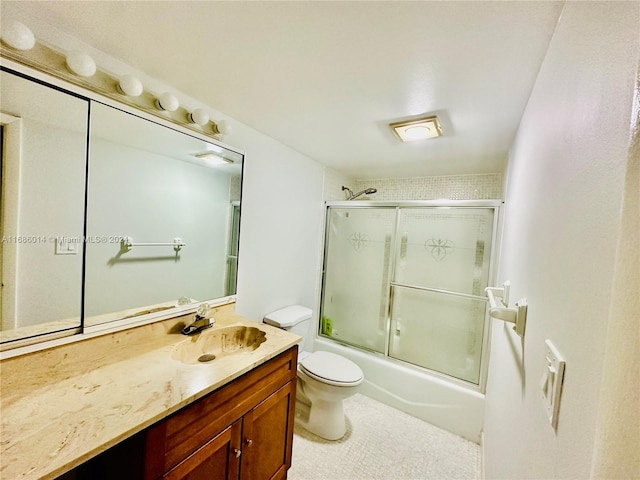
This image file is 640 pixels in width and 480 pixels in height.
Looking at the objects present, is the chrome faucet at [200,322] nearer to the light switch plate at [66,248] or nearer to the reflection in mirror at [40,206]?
the reflection in mirror at [40,206]

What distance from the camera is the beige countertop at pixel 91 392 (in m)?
0.65

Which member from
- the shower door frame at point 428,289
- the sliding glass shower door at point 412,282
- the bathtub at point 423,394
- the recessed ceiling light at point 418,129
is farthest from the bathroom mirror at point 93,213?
the bathtub at point 423,394

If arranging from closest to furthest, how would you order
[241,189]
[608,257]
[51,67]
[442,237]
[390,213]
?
[608,257], [51,67], [241,189], [442,237], [390,213]

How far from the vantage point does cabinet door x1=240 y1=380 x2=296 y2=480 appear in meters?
1.14

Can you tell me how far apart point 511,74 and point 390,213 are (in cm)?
149

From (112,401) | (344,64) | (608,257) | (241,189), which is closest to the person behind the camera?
(608,257)

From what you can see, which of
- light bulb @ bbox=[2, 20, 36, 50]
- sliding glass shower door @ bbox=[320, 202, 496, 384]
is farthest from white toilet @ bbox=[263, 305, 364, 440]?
light bulb @ bbox=[2, 20, 36, 50]

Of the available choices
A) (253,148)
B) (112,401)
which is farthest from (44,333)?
(253,148)

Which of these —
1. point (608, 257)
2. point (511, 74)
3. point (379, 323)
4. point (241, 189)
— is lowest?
point (379, 323)

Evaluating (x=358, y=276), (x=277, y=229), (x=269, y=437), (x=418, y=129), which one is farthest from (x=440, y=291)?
(x=269, y=437)

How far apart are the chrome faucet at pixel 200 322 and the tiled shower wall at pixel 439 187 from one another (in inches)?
74.6

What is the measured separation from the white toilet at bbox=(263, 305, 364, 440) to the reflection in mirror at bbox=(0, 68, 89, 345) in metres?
1.21

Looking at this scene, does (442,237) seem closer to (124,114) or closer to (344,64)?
(344,64)

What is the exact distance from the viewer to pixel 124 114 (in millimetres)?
1156
